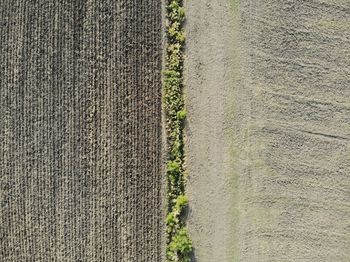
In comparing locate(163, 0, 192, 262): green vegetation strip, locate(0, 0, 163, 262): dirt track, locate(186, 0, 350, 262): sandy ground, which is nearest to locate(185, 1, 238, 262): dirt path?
locate(186, 0, 350, 262): sandy ground

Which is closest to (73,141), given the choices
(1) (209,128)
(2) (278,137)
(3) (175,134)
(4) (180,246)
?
(3) (175,134)

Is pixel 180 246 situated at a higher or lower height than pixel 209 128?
lower

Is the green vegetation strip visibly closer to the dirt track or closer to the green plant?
the green plant

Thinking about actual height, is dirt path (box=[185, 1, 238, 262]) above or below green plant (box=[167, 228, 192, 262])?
above

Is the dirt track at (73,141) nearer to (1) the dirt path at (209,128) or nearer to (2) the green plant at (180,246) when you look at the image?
(2) the green plant at (180,246)

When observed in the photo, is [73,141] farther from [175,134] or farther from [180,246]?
[180,246]

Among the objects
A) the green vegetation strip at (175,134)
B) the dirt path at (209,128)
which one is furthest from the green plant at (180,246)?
the dirt path at (209,128)
